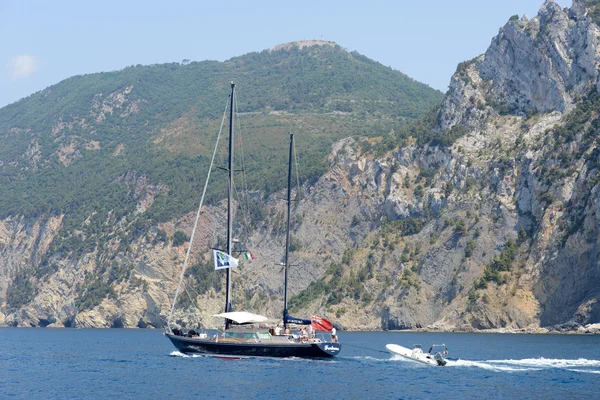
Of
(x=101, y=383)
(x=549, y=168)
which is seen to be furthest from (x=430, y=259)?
(x=101, y=383)

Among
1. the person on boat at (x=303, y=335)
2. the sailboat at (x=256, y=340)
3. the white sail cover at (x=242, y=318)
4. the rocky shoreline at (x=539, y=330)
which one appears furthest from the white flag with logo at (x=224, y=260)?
→ the rocky shoreline at (x=539, y=330)

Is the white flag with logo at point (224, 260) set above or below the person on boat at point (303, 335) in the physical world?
above

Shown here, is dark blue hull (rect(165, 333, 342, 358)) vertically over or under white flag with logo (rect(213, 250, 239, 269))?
under

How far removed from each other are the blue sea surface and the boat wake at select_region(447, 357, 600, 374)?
0.07 meters

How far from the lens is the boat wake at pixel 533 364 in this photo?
220 feet

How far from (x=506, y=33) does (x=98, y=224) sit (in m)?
76.1

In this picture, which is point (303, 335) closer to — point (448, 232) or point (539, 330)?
point (539, 330)

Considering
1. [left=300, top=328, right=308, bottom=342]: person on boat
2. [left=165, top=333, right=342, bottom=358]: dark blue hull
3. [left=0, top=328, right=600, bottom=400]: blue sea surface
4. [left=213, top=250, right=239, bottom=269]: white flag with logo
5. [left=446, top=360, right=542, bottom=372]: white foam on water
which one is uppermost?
[left=213, top=250, right=239, bottom=269]: white flag with logo

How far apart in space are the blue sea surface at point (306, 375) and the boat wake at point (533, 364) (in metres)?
0.07

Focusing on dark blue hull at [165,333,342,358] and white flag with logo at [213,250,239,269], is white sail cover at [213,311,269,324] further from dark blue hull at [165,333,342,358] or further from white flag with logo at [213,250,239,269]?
white flag with logo at [213,250,239,269]

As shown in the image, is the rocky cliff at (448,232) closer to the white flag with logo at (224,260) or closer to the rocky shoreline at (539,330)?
the rocky shoreline at (539,330)

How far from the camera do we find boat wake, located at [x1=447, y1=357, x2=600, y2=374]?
6706 centimetres

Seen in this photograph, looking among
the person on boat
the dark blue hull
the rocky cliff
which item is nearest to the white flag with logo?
the dark blue hull

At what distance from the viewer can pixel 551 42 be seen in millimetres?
136125
